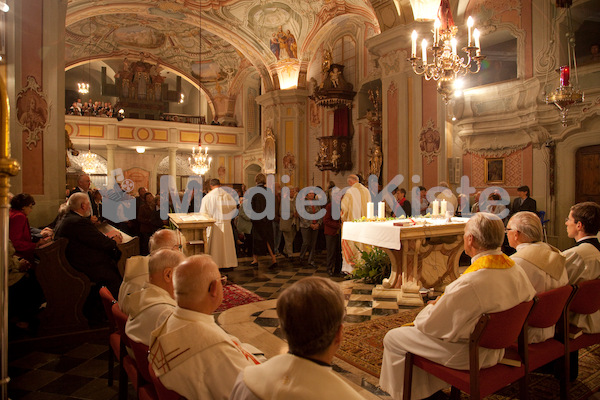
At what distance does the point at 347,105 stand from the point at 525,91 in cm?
523

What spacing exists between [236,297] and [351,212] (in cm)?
245

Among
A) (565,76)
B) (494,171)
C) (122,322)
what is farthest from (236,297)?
(494,171)

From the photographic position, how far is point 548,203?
8.62m

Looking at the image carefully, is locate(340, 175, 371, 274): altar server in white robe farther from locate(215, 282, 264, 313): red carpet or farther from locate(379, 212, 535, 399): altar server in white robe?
locate(379, 212, 535, 399): altar server in white robe

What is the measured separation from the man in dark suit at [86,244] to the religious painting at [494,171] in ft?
27.2

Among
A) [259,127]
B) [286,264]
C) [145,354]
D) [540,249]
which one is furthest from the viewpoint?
[259,127]

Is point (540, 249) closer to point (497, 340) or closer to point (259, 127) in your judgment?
point (497, 340)

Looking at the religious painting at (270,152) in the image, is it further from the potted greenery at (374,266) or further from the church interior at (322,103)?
the potted greenery at (374,266)

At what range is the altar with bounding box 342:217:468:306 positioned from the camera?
17.2 ft

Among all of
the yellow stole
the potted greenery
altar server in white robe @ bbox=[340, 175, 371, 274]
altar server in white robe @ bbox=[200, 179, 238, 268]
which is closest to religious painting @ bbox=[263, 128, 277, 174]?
altar server in white robe @ bbox=[200, 179, 238, 268]

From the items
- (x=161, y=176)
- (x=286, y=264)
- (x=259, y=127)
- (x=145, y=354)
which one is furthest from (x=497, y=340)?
(x=161, y=176)

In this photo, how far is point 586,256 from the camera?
9.76 ft

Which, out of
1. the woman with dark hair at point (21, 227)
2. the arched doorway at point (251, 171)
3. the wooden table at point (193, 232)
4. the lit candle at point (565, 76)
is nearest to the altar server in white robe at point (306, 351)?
the woman with dark hair at point (21, 227)

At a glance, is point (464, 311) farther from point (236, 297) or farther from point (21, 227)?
point (21, 227)
